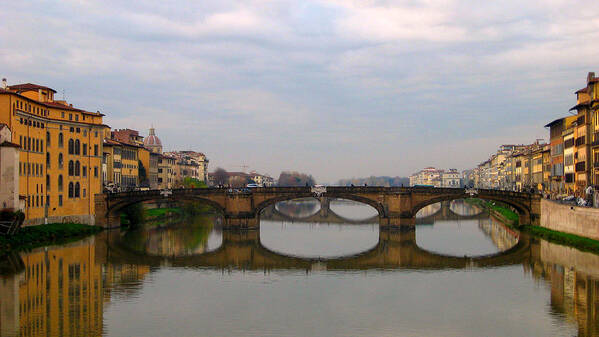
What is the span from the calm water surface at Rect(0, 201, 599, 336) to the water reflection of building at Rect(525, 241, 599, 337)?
0.08 m

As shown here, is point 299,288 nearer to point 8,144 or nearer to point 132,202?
point 8,144

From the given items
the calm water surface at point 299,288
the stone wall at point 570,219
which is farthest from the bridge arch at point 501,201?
the calm water surface at point 299,288

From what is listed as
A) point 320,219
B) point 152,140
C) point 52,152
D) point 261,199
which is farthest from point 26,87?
point 152,140

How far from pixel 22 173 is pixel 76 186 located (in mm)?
11626

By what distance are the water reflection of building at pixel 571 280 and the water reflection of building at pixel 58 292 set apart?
66.1 ft

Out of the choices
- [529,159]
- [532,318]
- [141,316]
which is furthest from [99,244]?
[529,159]

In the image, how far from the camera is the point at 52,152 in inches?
2425

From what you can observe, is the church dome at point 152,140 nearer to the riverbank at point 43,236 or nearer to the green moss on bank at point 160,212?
the green moss on bank at point 160,212

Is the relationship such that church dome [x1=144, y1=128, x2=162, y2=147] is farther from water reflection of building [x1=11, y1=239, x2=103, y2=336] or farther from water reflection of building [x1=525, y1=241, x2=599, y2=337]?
water reflection of building [x1=525, y1=241, x2=599, y2=337]

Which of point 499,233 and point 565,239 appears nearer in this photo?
point 565,239

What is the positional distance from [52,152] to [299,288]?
34.9 metres

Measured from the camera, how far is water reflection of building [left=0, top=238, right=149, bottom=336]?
26.9 m

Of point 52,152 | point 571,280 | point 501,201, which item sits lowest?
point 571,280

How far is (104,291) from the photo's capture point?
3506 centimetres
